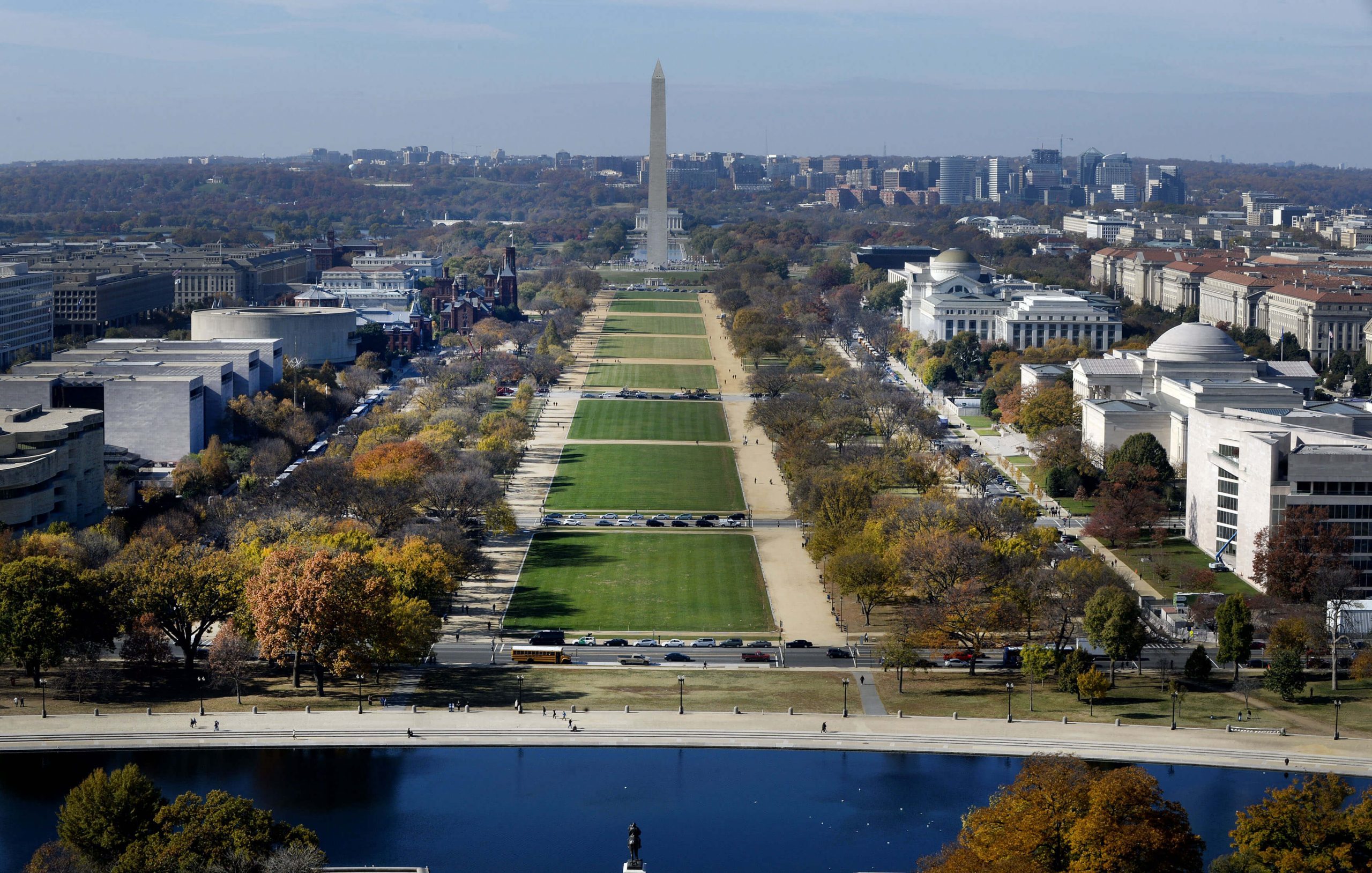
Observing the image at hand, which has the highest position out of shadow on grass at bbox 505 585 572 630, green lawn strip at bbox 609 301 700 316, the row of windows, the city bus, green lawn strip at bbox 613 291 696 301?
green lawn strip at bbox 613 291 696 301

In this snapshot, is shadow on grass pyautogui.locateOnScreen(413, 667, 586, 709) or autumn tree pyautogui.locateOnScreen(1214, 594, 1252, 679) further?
autumn tree pyautogui.locateOnScreen(1214, 594, 1252, 679)

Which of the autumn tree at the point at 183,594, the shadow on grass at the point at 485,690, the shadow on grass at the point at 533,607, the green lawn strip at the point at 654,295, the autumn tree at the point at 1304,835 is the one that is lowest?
the shadow on grass at the point at 485,690

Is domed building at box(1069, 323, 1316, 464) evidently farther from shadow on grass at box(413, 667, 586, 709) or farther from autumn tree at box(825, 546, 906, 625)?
shadow on grass at box(413, 667, 586, 709)

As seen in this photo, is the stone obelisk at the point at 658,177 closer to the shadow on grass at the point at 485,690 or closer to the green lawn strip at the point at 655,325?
the green lawn strip at the point at 655,325

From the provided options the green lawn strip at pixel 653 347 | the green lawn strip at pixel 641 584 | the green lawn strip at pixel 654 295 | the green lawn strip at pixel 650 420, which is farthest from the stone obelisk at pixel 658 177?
the green lawn strip at pixel 641 584

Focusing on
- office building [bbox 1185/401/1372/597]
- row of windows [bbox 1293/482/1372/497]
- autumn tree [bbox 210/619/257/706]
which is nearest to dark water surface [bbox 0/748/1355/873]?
autumn tree [bbox 210/619/257/706]

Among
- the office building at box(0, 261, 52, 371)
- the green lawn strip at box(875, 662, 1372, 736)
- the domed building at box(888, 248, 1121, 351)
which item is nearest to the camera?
the green lawn strip at box(875, 662, 1372, 736)

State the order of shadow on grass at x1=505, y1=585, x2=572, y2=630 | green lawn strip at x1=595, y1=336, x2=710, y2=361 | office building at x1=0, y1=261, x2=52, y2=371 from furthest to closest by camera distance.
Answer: green lawn strip at x1=595, y1=336, x2=710, y2=361
office building at x1=0, y1=261, x2=52, y2=371
shadow on grass at x1=505, y1=585, x2=572, y2=630
